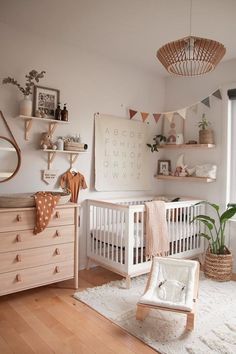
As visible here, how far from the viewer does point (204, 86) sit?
374 cm

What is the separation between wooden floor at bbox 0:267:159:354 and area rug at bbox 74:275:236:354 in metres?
0.10

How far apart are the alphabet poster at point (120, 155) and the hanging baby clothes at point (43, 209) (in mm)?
926

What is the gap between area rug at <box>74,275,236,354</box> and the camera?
1958mm

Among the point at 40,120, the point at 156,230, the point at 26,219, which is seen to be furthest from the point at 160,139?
the point at 26,219

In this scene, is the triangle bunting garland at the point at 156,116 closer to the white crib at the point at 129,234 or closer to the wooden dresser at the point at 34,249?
the white crib at the point at 129,234

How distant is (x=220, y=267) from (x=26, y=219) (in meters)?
2.05

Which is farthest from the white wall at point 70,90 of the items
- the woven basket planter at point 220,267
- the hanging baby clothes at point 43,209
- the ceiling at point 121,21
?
the woven basket planter at point 220,267

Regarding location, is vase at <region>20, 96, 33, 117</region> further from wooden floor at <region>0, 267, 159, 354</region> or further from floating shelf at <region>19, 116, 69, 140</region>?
wooden floor at <region>0, 267, 159, 354</region>

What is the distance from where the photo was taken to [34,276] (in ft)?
8.58

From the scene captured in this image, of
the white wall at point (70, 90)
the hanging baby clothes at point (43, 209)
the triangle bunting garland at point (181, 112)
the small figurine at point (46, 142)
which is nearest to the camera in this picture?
the hanging baby clothes at point (43, 209)

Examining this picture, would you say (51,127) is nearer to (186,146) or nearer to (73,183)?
(73,183)

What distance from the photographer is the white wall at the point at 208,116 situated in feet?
11.6

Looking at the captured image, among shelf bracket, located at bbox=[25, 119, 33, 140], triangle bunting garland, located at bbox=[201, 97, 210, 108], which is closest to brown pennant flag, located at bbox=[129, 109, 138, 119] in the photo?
triangle bunting garland, located at bbox=[201, 97, 210, 108]

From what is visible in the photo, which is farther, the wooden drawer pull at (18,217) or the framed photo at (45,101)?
the framed photo at (45,101)
